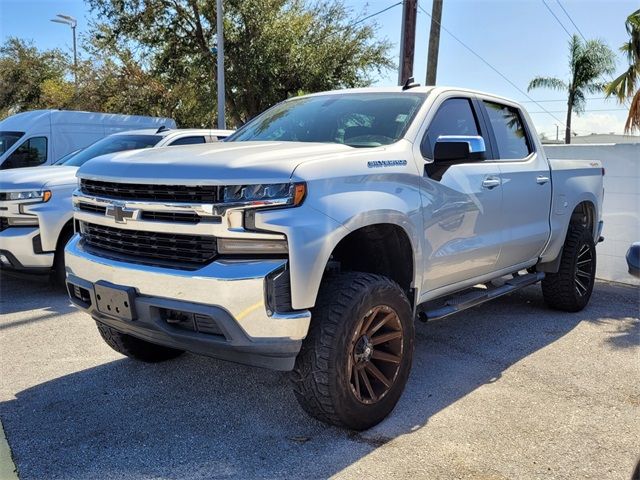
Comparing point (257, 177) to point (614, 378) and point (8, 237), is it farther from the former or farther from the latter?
point (8, 237)

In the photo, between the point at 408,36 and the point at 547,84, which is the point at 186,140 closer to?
the point at 408,36

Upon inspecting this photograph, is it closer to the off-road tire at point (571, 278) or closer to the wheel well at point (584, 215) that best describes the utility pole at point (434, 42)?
the wheel well at point (584, 215)

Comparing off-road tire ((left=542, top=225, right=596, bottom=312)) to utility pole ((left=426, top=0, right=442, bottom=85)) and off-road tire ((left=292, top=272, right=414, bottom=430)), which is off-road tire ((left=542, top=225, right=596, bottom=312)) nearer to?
off-road tire ((left=292, top=272, right=414, bottom=430))

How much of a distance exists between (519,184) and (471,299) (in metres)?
1.08

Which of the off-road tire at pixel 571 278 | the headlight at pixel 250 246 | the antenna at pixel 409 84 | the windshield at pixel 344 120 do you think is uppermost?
the antenna at pixel 409 84

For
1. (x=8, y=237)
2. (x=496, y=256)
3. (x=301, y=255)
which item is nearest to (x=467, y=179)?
(x=496, y=256)

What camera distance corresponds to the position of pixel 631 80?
1330 centimetres

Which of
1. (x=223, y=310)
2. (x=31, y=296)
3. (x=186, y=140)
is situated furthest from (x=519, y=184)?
(x=31, y=296)

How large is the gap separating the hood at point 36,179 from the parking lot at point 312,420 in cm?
153

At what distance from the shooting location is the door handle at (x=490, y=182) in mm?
4340

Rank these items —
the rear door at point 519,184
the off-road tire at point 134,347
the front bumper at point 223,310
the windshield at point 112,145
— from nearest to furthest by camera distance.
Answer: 1. the front bumper at point 223,310
2. the off-road tire at point 134,347
3. the rear door at point 519,184
4. the windshield at point 112,145

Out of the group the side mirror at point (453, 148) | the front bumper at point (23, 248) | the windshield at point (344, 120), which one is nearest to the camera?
the side mirror at point (453, 148)

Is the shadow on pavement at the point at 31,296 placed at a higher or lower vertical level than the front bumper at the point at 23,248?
lower

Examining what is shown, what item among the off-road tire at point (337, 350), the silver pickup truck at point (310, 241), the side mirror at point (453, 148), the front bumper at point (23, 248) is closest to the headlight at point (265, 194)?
the silver pickup truck at point (310, 241)
